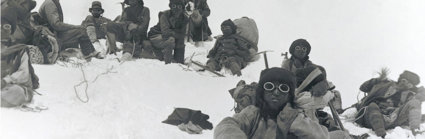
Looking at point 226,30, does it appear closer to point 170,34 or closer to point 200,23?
point 170,34

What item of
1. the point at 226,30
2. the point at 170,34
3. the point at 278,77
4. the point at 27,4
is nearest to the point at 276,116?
the point at 278,77

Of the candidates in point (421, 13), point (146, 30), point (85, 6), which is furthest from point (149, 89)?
A: point (421, 13)

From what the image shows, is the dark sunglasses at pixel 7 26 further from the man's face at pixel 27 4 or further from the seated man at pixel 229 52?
the seated man at pixel 229 52

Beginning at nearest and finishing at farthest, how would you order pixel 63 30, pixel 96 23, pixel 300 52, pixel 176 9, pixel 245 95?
pixel 245 95 → pixel 300 52 → pixel 63 30 → pixel 176 9 → pixel 96 23

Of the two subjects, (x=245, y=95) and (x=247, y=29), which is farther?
(x=247, y=29)

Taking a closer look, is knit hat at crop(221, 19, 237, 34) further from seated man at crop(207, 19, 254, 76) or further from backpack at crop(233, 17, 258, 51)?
backpack at crop(233, 17, 258, 51)

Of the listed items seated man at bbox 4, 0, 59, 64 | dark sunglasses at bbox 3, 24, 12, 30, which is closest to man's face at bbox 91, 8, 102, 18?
seated man at bbox 4, 0, 59, 64

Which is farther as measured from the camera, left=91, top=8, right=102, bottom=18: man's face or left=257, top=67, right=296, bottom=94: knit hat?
left=91, top=8, right=102, bottom=18: man's face

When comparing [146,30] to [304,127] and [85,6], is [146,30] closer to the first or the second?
[85,6]
